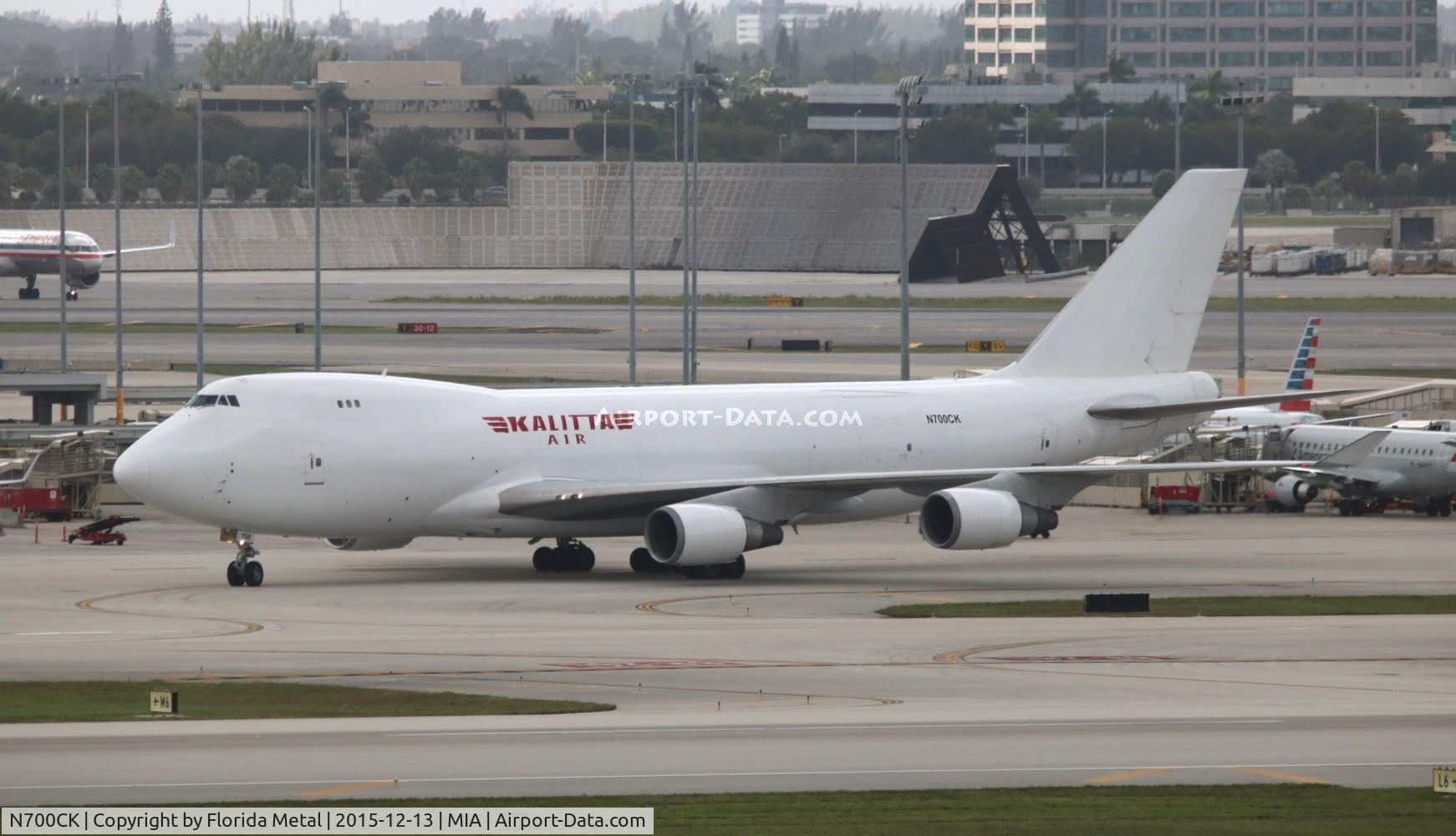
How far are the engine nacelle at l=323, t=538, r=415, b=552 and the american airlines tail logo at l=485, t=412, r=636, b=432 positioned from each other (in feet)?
9.82

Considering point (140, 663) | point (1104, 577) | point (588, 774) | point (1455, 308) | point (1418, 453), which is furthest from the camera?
point (1455, 308)

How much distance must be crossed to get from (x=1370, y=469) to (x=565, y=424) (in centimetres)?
2492

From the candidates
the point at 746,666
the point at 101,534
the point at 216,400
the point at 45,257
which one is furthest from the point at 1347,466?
the point at 45,257

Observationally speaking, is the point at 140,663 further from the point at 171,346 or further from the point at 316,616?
the point at 171,346

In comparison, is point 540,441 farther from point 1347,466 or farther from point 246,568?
point 1347,466

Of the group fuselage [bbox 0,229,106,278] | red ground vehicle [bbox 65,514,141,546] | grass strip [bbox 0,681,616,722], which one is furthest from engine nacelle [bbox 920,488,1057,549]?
fuselage [bbox 0,229,106,278]

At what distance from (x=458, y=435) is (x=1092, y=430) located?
15066mm

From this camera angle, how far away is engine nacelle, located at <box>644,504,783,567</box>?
43.0 meters

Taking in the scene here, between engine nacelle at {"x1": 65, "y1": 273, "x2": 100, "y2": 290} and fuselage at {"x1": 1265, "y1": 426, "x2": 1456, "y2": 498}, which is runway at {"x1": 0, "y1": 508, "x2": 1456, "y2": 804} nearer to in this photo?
fuselage at {"x1": 1265, "y1": 426, "x2": 1456, "y2": 498}

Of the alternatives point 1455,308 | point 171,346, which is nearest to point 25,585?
point 171,346

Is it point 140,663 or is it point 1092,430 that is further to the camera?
point 1092,430

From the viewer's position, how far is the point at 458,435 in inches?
1727

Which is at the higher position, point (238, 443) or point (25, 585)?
point (238, 443)

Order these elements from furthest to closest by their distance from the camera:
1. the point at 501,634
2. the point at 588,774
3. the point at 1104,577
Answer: the point at 1104,577, the point at 501,634, the point at 588,774
